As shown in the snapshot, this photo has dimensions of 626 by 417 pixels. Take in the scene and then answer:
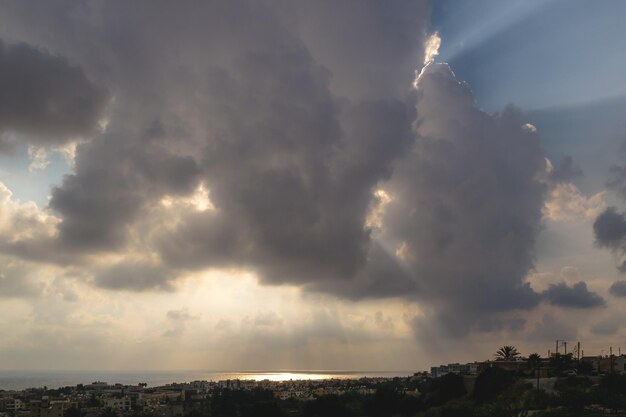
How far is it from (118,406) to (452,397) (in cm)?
8121

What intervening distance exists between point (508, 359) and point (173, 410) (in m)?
68.1

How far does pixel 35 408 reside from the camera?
125 m

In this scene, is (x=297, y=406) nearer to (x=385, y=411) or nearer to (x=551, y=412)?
(x=385, y=411)

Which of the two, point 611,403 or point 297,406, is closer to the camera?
point 611,403

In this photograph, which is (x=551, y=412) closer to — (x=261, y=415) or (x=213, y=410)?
(x=261, y=415)

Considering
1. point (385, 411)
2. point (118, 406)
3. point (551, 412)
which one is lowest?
point (118, 406)

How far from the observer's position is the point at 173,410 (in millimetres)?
129875

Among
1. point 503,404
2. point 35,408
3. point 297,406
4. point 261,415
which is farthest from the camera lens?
point 297,406

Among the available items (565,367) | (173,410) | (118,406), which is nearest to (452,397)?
(565,367)

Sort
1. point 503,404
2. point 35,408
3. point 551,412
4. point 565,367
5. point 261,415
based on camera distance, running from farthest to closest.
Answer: point 35,408, point 261,415, point 565,367, point 503,404, point 551,412

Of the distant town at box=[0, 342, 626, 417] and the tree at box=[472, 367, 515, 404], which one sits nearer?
the distant town at box=[0, 342, 626, 417]

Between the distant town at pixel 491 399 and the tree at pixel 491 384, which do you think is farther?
the tree at pixel 491 384

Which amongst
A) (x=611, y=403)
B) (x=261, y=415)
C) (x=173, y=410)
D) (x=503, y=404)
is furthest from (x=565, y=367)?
(x=173, y=410)

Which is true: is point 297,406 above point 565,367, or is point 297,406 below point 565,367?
below
